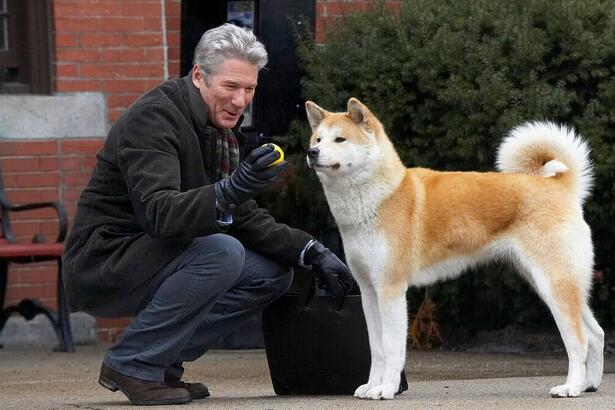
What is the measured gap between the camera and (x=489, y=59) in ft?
22.9

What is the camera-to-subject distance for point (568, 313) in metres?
5.56

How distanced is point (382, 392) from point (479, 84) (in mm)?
2147

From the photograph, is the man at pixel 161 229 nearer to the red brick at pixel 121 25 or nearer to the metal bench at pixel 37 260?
the metal bench at pixel 37 260

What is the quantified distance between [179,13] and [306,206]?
1487 mm

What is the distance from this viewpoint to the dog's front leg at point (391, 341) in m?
5.49

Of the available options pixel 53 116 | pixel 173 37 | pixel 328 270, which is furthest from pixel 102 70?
pixel 328 270

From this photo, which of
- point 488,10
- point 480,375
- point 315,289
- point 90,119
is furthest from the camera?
point 90,119

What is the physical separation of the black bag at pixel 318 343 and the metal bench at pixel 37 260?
2.31m

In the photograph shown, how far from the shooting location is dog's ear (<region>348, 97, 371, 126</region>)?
18.5 feet

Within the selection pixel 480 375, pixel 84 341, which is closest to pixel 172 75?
pixel 84 341

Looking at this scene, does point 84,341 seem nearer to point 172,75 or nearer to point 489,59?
point 172,75

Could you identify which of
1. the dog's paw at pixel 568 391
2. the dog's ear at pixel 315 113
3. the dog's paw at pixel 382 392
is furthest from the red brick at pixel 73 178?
the dog's paw at pixel 568 391

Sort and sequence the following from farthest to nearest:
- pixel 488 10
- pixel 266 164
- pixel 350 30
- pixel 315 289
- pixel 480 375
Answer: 1. pixel 350 30
2. pixel 488 10
3. pixel 480 375
4. pixel 315 289
5. pixel 266 164

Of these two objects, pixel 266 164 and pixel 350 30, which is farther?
pixel 350 30
